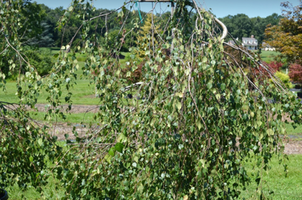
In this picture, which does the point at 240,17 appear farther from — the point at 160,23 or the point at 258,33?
the point at 160,23

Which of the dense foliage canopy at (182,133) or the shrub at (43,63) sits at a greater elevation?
the shrub at (43,63)

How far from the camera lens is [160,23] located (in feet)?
10.9

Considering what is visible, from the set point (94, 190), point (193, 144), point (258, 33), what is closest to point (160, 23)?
point (193, 144)

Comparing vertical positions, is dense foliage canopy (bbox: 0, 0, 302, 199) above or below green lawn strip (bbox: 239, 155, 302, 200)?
above

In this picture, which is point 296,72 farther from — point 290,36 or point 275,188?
point 275,188

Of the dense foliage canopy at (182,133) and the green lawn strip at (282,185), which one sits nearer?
the dense foliage canopy at (182,133)

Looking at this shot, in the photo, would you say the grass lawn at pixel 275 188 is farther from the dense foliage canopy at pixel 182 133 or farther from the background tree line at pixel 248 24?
the background tree line at pixel 248 24

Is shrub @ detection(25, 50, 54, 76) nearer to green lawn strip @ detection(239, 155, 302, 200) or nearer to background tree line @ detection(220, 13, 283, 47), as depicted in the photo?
green lawn strip @ detection(239, 155, 302, 200)

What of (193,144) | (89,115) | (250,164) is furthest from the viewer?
(89,115)

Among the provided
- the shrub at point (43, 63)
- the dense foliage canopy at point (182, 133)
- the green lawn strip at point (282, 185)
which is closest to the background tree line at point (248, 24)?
the shrub at point (43, 63)

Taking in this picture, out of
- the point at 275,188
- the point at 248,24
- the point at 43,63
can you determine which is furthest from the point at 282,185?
the point at 248,24

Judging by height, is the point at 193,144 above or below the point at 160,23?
below

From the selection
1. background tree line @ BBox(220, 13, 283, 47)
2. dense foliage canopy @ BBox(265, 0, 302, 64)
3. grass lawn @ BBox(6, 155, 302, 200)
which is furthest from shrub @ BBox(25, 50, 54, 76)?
background tree line @ BBox(220, 13, 283, 47)

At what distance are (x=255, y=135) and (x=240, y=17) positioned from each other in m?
62.7
